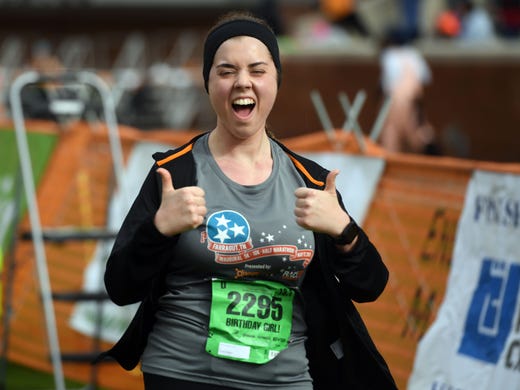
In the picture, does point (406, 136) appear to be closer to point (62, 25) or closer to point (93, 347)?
point (93, 347)

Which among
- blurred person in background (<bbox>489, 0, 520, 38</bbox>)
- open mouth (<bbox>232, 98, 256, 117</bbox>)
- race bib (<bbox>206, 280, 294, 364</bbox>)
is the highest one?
blurred person in background (<bbox>489, 0, 520, 38</bbox>)

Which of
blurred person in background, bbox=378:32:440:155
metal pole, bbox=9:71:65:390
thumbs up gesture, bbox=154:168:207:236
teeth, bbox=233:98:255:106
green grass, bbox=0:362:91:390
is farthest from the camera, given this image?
blurred person in background, bbox=378:32:440:155

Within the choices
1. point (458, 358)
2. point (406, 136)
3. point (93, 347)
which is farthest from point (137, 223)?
point (406, 136)

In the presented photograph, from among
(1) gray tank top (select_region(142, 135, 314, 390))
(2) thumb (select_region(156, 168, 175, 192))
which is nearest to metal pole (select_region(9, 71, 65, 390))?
(1) gray tank top (select_region(142, 135, 314, 390))

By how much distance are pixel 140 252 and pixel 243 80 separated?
64 cm

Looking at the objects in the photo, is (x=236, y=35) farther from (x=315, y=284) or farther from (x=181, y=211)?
(x=315, y=284)

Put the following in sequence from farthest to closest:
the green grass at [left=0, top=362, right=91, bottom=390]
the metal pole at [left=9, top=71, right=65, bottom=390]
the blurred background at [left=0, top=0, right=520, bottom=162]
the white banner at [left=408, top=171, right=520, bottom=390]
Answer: the blurred background at [left=0, top=0, right=520, bottom=162] → the green grass at [left=0, top=362, right=91, bottom=390] → the metal pole at [left=9, top=71, right=65, bottom=390] → the white banner at [left=408, top=171, right=520, bottom=390]

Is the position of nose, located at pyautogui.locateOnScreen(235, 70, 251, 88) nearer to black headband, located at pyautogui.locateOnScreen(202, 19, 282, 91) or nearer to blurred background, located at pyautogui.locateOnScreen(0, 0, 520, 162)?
black headband, located at pyautogui.locateOnScreen(202, 19, 282, 91)

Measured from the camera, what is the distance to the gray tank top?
151 inches

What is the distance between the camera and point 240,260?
3.83 metres

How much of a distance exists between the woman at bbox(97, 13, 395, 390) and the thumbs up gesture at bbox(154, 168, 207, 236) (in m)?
0.02

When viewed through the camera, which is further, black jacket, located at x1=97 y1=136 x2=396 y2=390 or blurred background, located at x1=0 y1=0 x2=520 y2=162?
blurred background, located at x1=0 y1=0 x2=520 y2=162

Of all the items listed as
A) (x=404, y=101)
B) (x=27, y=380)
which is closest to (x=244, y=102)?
(x=27, y=380)

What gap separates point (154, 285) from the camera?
3938 millimetres
